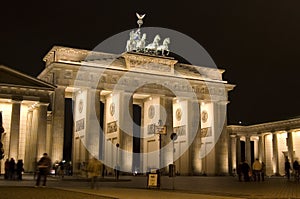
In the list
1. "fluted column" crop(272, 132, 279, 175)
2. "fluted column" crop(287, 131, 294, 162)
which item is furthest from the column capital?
"fluted column" crop(272, 132, 279, 175)

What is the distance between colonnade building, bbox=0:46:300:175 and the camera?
43062 mm

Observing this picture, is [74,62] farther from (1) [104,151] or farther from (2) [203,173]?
(2) [203,173]

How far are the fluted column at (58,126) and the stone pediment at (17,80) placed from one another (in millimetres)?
7302

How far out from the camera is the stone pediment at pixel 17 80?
39.7 metres

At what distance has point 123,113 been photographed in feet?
171

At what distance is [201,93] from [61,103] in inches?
806

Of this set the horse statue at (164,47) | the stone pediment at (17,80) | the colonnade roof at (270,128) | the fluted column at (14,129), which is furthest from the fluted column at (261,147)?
the fluted column at (14,129)

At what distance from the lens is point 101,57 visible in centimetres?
5312

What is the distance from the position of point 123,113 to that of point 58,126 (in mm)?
8421

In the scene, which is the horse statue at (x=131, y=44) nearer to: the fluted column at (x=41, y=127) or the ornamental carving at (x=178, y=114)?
the ornamental carving at (x=178, y=114)

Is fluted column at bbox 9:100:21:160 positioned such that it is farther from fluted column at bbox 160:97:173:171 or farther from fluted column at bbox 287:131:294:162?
fluted column at bbox 287:131:294:162

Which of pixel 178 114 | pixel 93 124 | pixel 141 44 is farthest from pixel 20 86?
pixel 178 114

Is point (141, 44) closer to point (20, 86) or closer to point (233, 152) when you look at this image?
point (20, 86)

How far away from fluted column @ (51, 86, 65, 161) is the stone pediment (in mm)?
7302
